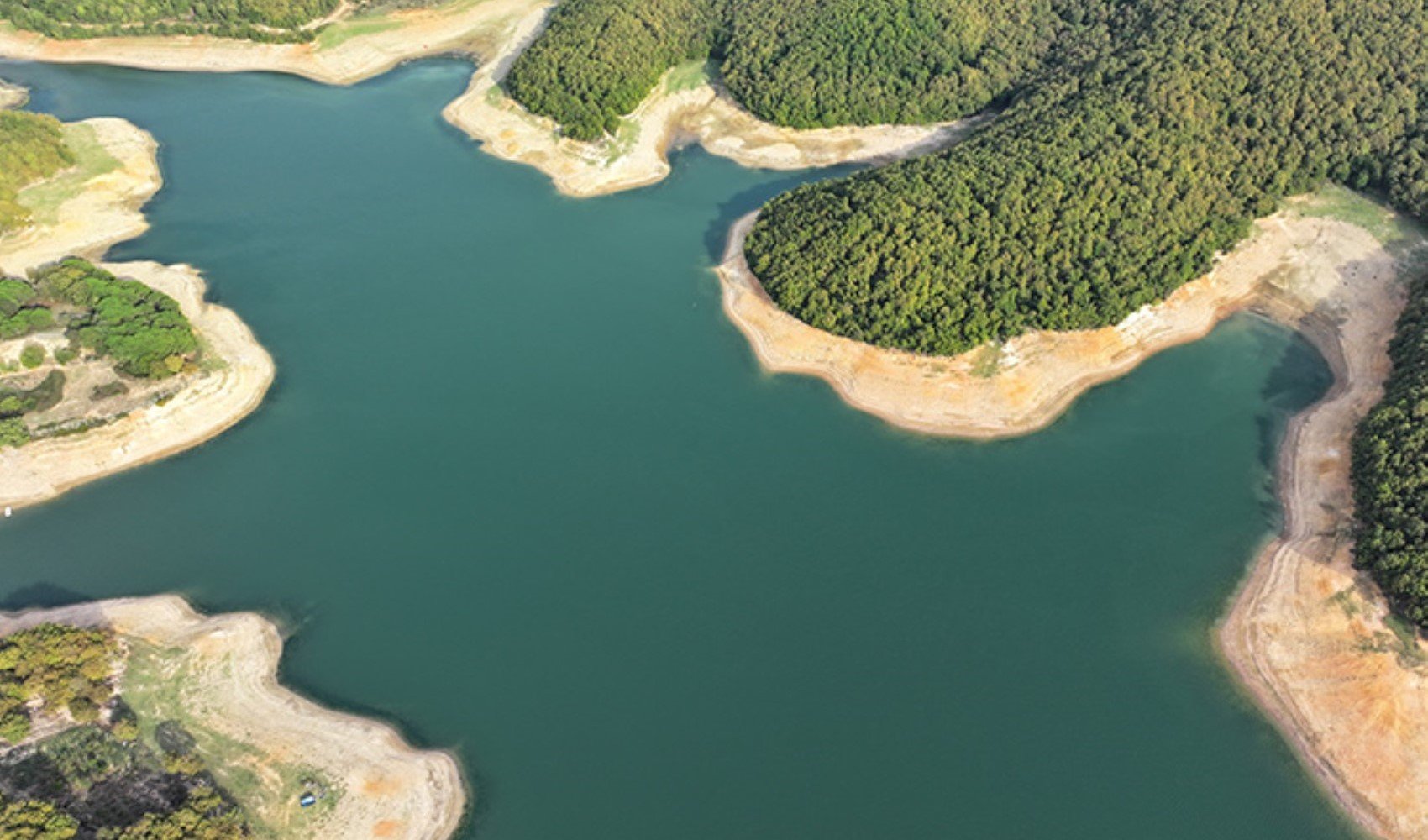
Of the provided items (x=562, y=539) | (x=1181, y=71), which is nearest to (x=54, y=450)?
(x=562, y=539)

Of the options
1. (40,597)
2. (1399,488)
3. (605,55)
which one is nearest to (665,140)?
(605,55)

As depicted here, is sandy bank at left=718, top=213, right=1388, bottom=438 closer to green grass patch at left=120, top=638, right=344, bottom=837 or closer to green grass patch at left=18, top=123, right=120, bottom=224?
green grass patch at left=120, top=638, right=344, bottom=837

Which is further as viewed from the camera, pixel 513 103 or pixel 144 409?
pixel 513 103

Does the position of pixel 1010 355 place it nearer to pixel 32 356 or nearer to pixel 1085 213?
pixel 1085 213

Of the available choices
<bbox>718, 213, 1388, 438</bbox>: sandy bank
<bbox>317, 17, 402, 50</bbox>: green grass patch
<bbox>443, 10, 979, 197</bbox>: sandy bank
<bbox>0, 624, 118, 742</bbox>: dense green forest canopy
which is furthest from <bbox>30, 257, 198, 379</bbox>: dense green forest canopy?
<bbox>317, 17, 402, 50</bbox>: green grass patch

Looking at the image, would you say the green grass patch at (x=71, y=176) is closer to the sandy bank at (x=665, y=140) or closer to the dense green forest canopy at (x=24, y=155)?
the dense green forest canopy at (x=24, y=155)
